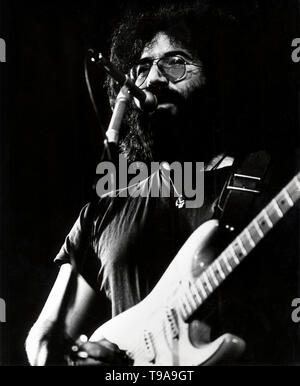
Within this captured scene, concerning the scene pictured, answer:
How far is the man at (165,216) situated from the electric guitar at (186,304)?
4 cm

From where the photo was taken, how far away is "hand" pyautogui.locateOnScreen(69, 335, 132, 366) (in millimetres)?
2174

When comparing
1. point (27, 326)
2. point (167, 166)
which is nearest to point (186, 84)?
point (167, 166)

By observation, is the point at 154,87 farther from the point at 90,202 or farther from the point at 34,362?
the point at 34,362

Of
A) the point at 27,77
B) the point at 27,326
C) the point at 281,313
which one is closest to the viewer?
the point at 281,313

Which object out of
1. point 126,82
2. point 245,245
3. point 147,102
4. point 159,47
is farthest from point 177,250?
point 159,47

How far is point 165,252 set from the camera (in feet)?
7.39

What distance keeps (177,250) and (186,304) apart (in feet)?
0.63

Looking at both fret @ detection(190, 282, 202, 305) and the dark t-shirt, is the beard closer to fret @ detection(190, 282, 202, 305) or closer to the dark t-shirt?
the dark t-shirt

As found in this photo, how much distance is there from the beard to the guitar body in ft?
1.14

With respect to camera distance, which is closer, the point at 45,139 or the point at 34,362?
the point at 34,362

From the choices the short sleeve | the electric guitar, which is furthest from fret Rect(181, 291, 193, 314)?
Answer: the short sleeve

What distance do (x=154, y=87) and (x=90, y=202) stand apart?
498mm

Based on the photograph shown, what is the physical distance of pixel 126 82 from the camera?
6.34 feet

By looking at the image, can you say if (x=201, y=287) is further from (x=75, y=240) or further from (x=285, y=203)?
(x=75, y=240)
